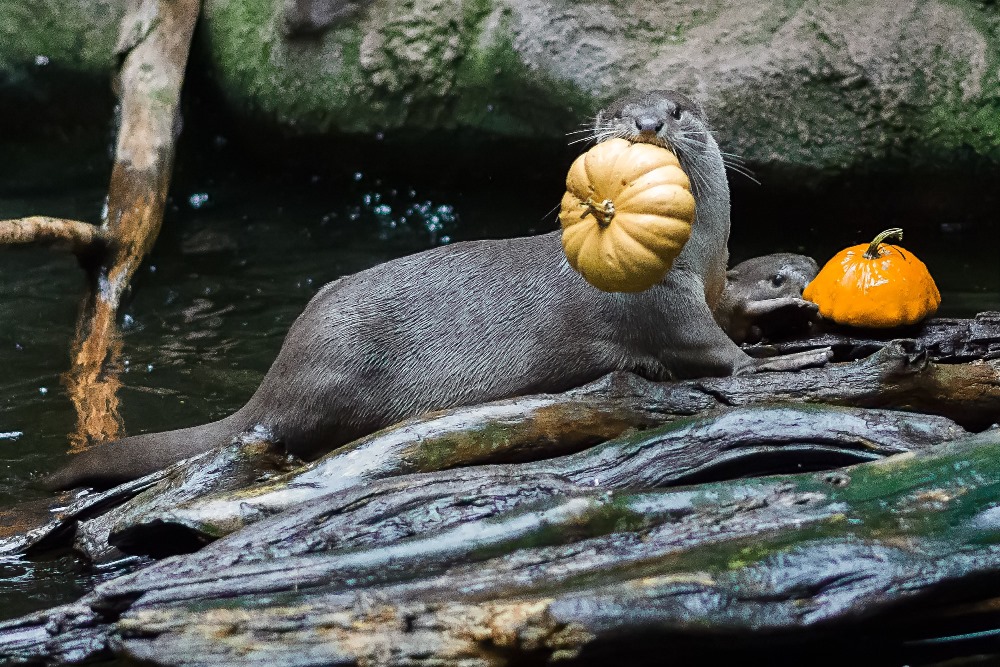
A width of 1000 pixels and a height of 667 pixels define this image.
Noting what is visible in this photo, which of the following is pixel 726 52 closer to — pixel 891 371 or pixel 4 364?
pixel 891 371

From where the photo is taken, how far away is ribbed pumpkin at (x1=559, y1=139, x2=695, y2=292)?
3.26 metres

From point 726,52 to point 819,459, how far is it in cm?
371

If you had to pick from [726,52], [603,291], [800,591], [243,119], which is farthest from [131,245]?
[800,591]

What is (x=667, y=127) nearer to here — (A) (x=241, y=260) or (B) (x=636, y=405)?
(B) (x=636, y=405)

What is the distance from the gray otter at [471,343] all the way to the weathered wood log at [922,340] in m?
0.35

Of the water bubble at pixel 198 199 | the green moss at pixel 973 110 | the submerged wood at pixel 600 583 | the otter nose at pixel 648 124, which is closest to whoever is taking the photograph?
the submerged wood at pixel 600 583

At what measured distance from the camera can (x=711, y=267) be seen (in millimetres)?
3850

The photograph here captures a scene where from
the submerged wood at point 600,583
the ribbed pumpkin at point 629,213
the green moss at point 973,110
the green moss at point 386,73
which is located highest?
the green moss at point 386,73

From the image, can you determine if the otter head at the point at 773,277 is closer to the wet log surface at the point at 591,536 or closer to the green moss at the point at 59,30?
the wet log surface at the point at 591,536

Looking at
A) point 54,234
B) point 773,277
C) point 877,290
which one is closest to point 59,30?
point 54,234

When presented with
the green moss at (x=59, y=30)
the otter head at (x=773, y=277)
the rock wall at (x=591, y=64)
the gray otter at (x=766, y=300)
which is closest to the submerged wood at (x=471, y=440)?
the gray otter at (x=766, y=300)

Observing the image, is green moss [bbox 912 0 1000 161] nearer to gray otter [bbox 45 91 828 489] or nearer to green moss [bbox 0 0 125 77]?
gray otter [bbox 45 91 828 489]

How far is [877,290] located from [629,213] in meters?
1.16

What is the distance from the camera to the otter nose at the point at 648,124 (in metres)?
3.50
